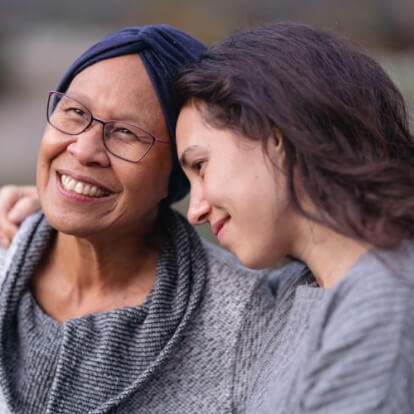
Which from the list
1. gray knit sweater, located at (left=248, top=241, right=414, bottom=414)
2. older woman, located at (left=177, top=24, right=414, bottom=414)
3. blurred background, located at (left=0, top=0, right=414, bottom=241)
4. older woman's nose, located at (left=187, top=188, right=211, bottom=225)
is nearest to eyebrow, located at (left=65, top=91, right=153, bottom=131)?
older woman, located at (left=177, top=24, right=414, bottom=414)

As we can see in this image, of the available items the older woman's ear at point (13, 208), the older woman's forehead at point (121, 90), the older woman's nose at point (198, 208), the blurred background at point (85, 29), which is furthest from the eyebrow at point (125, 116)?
the blurred background at point (85, 29)

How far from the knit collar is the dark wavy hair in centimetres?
76

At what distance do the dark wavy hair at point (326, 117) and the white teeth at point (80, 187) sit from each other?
0.53 metres

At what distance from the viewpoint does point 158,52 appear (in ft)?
8.55

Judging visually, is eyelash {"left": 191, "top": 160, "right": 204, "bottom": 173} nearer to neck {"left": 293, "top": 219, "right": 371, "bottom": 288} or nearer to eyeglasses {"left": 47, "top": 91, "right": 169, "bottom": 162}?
eyeglasses {"left": 47, "top": 91, "right": 169, "bottom": 162}

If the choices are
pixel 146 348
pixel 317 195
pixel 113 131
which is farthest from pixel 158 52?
pixel 146 348

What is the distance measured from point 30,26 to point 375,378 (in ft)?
42.0

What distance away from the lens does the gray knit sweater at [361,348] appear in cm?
183

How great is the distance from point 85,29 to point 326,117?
1144 centimetres

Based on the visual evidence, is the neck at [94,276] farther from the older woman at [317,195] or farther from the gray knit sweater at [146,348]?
the older woman at [317,195]

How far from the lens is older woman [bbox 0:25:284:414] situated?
8.38ft

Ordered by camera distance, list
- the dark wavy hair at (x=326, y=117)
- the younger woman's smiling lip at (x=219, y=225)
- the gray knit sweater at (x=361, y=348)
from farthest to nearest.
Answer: the younger woman's smiling lip at (x=219, y=225) < the dark wavy hair at (x=326, y=117) < the gray knit sweater at (x=361, y=348)

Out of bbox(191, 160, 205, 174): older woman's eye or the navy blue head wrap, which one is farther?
the navy blue head wrap

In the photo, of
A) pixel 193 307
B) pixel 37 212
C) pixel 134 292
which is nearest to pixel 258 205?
pixel 193 307
